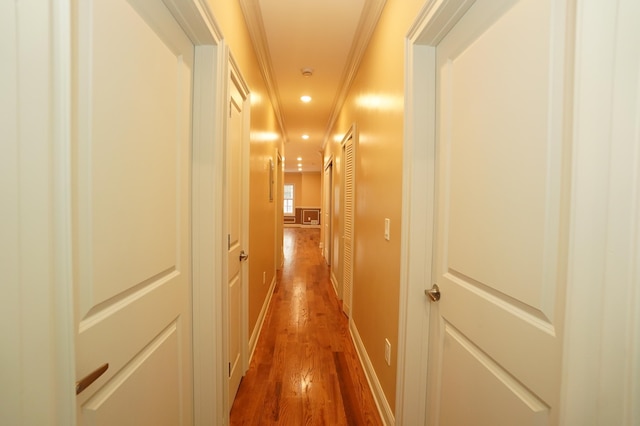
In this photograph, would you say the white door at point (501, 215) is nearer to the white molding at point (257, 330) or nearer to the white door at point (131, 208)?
the white door at point (131, 208)

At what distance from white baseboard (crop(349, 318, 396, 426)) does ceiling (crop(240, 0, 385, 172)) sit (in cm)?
236

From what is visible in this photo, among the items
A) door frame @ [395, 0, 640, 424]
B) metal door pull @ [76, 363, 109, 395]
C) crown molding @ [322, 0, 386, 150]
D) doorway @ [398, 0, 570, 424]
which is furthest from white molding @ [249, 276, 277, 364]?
crown molding @ [322, 0, 386, 150]

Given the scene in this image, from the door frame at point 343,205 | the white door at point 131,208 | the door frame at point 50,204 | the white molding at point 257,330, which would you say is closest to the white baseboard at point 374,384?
the door frame at point 343,205

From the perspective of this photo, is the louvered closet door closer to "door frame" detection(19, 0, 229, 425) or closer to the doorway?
the doorway

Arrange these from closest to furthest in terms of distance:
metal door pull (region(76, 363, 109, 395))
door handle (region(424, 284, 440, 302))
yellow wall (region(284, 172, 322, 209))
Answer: metal door pull (region(76, 363, 109, 395)), door handle (region(424, 284, 440, 302)), yellow wall (region(284, 172, 322, 209))

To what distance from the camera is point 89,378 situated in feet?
2.08

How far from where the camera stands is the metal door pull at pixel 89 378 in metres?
0.61

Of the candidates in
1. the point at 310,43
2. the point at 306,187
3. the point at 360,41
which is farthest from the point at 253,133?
the point at 306,187

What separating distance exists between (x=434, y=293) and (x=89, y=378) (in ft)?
3.74

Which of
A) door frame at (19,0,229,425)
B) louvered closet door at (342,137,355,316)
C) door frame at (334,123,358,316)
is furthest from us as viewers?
louvered closet door at (342,137,355,316)

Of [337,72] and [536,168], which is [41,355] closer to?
[536,168]

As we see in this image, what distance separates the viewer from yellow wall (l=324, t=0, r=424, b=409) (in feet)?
→ 4.71

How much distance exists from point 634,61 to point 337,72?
2.61m

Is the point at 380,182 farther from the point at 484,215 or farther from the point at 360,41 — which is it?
the point at 360,41
